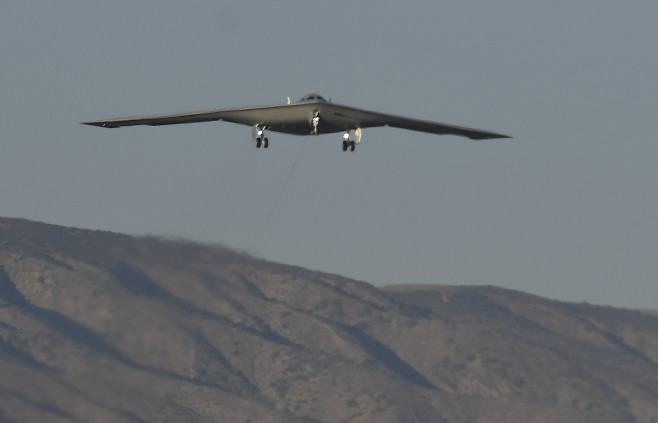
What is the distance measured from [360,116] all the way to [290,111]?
3.83 meters

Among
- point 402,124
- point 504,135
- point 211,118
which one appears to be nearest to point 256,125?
point 211,118

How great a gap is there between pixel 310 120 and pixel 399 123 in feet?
17.9

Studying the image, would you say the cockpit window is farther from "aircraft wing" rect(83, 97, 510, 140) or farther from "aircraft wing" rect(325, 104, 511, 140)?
"aircraft wing" rect(325, 104, 511, 140)

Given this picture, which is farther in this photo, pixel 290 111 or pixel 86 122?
pixel 86 122

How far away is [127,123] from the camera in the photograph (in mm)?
70875

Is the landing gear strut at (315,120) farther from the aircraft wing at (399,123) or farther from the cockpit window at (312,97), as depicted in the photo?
the cockpit window at (312,97)

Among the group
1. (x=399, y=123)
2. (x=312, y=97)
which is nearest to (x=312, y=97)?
(x=312, y=97)

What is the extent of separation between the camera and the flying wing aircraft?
209 feet

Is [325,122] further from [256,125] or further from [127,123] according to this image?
[127,123]

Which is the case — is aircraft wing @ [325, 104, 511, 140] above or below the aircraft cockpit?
below

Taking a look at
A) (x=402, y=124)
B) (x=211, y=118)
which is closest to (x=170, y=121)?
(x=211, y=118)

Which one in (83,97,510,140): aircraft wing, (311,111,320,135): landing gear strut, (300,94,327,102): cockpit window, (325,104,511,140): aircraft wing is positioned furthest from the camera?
(300,94,327,102): cockpit window

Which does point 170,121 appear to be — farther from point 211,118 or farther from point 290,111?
point 290,111

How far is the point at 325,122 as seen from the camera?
64.5m
